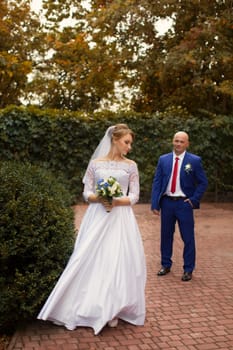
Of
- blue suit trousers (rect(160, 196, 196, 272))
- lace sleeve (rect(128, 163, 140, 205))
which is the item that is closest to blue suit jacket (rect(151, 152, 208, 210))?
blue suit trousers (rect(160, 196, 196, 272))

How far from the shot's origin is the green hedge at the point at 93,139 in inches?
543

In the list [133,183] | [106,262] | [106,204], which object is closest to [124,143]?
[133,183]

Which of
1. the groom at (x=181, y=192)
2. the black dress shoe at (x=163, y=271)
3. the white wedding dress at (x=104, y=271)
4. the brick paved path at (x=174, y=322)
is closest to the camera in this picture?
the brick paved path at (x=174, y=322)

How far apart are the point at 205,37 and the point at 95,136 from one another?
16.0 feet

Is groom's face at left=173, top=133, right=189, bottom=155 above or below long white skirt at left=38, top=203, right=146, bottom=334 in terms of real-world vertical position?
above

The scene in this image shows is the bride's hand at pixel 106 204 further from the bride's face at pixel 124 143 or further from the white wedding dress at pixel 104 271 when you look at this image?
the bride's face at pixel 124 143

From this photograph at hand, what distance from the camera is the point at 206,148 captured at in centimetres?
1538

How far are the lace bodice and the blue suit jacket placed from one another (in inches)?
63.1

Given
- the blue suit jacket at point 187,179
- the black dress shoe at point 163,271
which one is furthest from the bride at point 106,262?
the black dress shoe at point 163,271

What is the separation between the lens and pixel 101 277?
475 cm

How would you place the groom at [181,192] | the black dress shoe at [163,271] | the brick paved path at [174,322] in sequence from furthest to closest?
the black dress shoe at [163,271] → the groom at [181,192] → the brick paved path at [174,322]

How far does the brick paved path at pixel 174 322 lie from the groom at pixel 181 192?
442 mm

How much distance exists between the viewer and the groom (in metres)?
6.64

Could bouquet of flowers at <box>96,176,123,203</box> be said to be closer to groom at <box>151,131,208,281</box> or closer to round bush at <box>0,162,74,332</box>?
round bush at <box>0,162,74,332</box>
